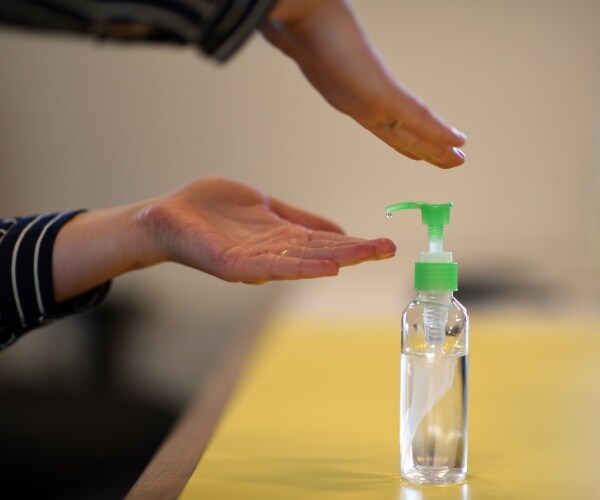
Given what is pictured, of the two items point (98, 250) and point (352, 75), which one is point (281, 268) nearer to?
point (352, 75)

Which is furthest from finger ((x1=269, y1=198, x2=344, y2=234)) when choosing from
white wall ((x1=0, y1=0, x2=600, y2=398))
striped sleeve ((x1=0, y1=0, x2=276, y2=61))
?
white wall ((x1=0, y1=0, x2=600, y2=398))

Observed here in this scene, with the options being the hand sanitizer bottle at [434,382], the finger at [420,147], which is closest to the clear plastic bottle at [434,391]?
the hand sanitizer bottle at [434,382]

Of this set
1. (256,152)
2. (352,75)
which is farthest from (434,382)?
(256,152)

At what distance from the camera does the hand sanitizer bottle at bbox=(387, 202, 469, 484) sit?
728 mm

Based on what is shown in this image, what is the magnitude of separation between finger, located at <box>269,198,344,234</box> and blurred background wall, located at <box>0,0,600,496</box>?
73.0 inches

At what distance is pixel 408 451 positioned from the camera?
2.42 ft

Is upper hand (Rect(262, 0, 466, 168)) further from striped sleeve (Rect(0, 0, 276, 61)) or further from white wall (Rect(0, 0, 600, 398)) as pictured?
white wall (Rect(0, 0, 600, 398))

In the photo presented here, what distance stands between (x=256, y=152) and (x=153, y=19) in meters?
2.85

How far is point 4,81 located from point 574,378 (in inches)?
112

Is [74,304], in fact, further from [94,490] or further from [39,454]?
[39,454]

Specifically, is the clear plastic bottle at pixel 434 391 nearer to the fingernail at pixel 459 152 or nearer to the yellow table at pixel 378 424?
the yellow table at pixel 378 424

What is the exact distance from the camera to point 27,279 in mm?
948

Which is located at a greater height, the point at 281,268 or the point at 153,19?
the point at 153,19

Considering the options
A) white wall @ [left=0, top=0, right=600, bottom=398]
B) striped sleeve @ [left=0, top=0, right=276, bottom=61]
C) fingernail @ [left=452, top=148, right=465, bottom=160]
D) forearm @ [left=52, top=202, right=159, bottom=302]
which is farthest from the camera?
white wall @ [left=0, top=0, right=600, bottom=398]
